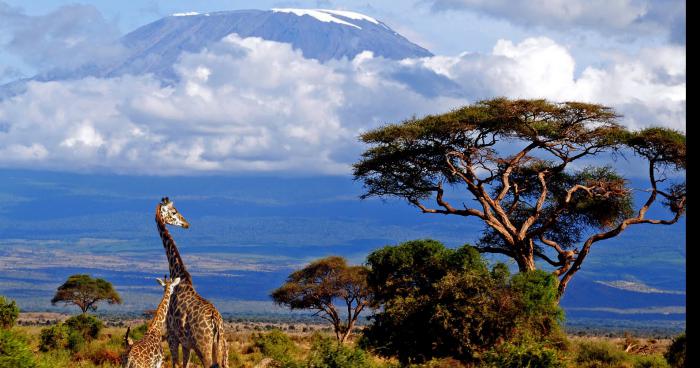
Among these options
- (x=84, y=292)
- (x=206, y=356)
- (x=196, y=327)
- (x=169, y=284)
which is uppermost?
(x=84, y=292)

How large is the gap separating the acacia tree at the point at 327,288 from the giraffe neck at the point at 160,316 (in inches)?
1206

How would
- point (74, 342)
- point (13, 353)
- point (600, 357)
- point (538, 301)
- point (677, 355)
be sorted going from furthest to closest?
point (74, 342)
point (600, 357)
point (538, 301)
point (677, 355)
point (13, 353)

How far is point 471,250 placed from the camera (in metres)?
26.5

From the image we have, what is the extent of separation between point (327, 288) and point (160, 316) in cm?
3233

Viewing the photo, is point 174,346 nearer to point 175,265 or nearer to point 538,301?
point 175,265

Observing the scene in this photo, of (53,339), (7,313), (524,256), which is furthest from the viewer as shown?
(524,256)

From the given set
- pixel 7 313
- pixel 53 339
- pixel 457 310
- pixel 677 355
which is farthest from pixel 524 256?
pixel 7 313

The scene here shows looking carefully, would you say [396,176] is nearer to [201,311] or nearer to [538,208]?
[538,208]

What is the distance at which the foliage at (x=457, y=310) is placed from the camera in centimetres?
2212

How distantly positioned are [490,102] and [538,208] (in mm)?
4610

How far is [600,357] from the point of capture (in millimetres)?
28766

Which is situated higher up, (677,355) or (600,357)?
(677,355)

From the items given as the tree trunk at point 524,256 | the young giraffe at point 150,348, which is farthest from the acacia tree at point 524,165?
the young giraffe at point 150,348

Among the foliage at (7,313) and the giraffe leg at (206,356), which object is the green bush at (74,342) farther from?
the giraffe leg at (206,356)
